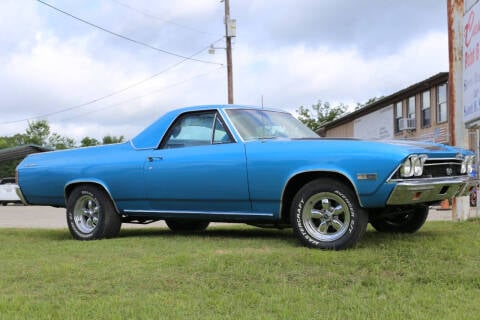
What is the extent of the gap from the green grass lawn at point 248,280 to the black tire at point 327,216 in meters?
0.18

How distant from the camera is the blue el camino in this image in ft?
17.9

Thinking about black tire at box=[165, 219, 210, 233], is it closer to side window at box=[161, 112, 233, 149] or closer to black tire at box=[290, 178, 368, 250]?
side window at box=[161, 112, 233, 149]

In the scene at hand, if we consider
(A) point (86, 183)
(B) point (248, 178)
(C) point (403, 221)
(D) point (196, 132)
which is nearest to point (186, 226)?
(A) point (86, 183)

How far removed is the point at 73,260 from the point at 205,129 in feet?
6.94

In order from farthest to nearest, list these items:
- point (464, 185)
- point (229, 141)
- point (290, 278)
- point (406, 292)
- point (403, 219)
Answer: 1. point (403, 219)
2. point (229, 141)
3. point (464, 185)
4. point (290, 278)
5. point (406, 292)

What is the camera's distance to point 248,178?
6055mm

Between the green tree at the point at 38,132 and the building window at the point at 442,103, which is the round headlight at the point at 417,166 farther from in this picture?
the green tree at the point at 38,132

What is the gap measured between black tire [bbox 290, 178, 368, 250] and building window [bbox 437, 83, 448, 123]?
69.9 ft

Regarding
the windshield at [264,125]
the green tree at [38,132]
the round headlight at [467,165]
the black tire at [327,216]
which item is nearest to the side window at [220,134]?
the windshield at [264,125]

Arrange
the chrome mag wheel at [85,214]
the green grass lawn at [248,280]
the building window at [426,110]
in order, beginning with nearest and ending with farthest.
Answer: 1. the green grass lawn at [248,280]
2. the chrome mag wheel at [85,214]
3. the building window at [426,110]

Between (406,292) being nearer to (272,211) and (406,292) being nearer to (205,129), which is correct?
(272,211)

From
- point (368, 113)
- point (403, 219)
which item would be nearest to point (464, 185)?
point (403, 219)

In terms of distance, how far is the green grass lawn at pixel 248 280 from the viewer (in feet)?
12.3

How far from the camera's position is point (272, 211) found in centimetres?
604
